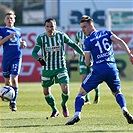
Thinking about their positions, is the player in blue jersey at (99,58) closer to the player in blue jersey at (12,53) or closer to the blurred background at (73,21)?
the player in blue jersey at (12,53)

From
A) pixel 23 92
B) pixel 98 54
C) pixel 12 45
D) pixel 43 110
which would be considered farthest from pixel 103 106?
pixel 23 92

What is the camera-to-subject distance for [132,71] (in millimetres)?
30641

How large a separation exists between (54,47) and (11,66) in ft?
7.52

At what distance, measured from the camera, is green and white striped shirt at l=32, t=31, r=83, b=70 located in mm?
13125

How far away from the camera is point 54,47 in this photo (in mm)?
13203

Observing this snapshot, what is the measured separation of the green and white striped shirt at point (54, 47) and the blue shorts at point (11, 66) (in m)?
1.91

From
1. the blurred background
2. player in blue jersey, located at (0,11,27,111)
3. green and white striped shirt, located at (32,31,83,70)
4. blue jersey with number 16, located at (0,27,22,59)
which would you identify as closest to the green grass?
player in blue jersey, located at (0,11,27,111)

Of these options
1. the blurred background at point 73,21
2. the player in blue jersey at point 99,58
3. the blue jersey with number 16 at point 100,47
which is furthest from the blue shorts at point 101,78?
the blurred background at point 73,21

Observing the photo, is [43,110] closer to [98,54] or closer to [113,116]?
[113,116]

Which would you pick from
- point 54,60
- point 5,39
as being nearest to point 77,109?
point 54,60

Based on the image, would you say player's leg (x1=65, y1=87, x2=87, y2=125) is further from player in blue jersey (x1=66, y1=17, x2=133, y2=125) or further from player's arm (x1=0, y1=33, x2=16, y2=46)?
player's arm (x1=0, y1=33, x2=16, y2=46)

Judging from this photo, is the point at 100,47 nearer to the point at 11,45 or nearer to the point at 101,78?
the point at 101,78

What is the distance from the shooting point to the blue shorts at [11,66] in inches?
594

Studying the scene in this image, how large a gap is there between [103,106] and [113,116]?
2587 mm
